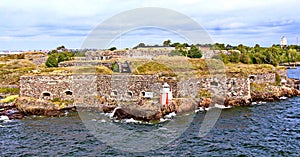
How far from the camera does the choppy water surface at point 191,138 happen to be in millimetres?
18672

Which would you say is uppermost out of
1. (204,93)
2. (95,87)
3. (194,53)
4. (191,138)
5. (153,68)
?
(194,53)

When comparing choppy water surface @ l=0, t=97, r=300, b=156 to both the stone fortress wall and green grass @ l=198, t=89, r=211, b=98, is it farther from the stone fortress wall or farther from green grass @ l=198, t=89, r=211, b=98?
the stone fortress wall

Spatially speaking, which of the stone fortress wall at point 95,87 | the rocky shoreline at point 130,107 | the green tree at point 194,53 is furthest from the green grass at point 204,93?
the green tree at point 194,53

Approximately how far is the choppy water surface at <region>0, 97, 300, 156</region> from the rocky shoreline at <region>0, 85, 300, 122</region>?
1.52 metres

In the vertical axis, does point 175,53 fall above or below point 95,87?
above

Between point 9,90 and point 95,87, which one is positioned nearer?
point 95,87

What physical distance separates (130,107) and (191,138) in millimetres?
7248

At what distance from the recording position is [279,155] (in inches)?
710

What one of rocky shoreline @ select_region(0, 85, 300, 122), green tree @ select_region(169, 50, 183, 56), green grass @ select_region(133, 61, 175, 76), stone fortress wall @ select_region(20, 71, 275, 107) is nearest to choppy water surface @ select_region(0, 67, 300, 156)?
rocky shoreline @ select_region(0, 85, 300, 122)

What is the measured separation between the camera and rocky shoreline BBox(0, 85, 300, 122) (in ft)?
85.3

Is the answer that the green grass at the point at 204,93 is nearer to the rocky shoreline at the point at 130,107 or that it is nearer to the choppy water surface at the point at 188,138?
the rocky shoreline at the point at 130,107

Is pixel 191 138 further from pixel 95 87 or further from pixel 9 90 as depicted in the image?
pixel 9 90

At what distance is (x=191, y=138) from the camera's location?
21219mm

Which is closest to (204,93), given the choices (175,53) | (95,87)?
(95,87)
